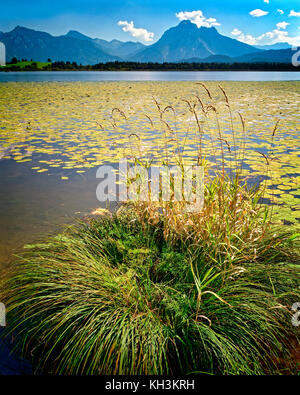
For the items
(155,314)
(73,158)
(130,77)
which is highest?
(130,77)

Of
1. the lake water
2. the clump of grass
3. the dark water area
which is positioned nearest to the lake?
the dark water area

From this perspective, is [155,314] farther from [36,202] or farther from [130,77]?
[130,77]

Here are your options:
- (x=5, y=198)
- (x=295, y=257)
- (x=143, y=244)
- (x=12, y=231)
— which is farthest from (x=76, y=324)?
(x=5, y=198)

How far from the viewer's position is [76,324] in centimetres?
178

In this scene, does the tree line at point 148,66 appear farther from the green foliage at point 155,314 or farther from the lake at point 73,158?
the green foliage at point 155,314

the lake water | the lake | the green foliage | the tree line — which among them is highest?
the tree line

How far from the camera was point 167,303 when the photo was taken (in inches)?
70.7

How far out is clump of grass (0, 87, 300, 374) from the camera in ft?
5.23

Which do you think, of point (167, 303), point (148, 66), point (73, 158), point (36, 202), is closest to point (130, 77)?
point (148, 66)

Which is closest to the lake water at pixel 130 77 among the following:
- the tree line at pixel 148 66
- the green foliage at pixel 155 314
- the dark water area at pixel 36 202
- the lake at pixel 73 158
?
the tree line at pixel 148 66

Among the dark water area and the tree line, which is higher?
the tree line

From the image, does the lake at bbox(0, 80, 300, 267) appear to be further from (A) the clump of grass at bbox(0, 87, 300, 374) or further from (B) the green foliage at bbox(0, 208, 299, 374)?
(B) the green foliage at bbox(0, 208, 299, 374)
